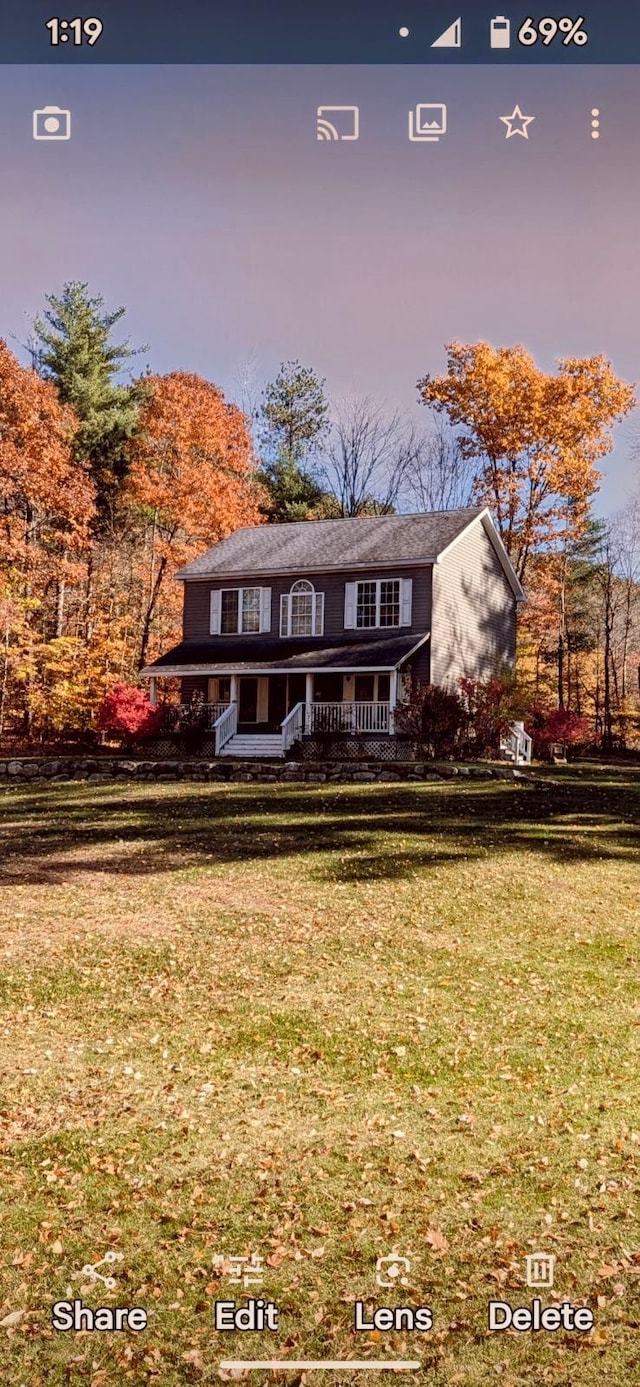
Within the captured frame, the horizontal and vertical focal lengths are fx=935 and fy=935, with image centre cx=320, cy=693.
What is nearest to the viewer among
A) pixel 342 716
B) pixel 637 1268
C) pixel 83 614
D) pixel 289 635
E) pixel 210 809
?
pixel 637 1268

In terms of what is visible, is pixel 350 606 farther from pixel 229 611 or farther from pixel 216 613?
pixel 216 613

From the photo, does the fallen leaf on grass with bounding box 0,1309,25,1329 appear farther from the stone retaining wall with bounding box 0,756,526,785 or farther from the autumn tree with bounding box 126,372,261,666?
the autumn tree with bounding box 126,372,261,666

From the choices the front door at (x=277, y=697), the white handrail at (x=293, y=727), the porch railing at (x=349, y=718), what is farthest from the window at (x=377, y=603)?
the white handrail at (x=293, y=727)

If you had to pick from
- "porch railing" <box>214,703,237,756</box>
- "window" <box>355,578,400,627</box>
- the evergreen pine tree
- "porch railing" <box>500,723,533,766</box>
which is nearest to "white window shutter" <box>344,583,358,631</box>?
"window" <box>355,578,400,627</box>

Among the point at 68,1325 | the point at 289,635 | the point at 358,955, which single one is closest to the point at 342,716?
the point at 289,635

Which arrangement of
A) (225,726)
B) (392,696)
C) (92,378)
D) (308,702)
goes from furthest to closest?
(92,378)
(225,726)
(308,702)
(392,696)

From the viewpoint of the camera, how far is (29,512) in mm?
31484

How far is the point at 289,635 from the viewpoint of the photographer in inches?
1062

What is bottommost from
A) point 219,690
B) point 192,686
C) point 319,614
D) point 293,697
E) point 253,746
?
point 253,746

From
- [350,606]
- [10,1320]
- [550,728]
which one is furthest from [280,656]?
[10,1320]

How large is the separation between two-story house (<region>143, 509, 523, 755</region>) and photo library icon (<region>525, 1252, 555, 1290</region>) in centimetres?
2096
